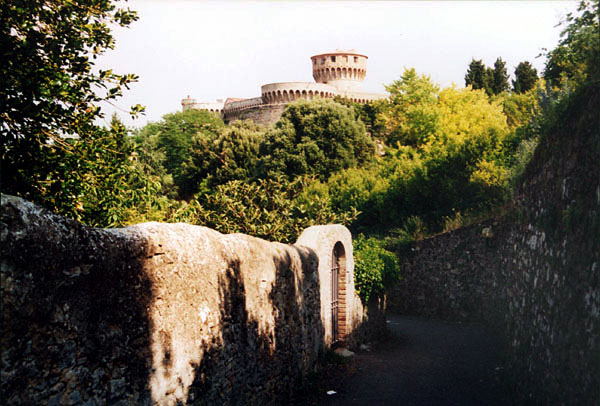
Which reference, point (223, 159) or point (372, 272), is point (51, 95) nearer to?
point (372, 272)

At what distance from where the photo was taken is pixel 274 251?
8.09m

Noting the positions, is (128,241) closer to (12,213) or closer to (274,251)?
(12,213)

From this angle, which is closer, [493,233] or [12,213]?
[12,213]

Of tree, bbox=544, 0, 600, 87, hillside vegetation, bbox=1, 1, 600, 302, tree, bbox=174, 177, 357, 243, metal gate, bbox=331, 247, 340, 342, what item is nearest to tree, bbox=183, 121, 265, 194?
hillside vegetation, bbox=1, 1, 600, 302

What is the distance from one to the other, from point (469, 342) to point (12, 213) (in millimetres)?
13261

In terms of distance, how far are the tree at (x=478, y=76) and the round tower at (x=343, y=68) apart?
21015 mm

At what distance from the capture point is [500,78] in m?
50.7

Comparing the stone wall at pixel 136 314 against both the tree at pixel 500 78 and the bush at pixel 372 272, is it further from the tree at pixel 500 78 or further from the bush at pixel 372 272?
the tree at pixel 500 78

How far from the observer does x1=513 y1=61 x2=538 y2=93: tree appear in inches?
1940

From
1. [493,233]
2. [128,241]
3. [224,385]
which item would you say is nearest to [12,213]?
[128,241]

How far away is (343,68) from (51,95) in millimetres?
64539

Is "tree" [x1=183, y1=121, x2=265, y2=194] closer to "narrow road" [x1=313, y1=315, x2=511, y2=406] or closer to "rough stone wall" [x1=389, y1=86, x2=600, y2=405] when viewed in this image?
"narrow road" [x1=313, y1=315, x2=511, y2=406]

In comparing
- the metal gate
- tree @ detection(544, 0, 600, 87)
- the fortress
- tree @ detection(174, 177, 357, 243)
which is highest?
the fortress

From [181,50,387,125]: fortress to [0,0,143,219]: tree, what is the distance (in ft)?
161
